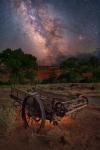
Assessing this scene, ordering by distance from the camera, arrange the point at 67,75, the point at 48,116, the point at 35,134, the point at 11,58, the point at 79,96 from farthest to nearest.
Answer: the point at 67,75 < the point at 11,58 < the point at 79,96 < the point at 48,116 < the point at 35,134

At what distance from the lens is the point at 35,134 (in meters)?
10.9

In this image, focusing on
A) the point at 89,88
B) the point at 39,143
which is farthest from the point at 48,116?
the point at 89,88

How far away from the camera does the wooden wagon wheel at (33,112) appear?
36.8 ft

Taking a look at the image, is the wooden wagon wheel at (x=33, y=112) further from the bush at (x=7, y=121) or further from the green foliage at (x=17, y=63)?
the green foliage at (x=17, y=63)

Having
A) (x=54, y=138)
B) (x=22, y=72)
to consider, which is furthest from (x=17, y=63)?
(x=54, y=138)

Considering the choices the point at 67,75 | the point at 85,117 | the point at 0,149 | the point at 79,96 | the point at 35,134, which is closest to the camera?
the point at 0,149

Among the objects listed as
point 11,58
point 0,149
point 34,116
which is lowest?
point 0,149

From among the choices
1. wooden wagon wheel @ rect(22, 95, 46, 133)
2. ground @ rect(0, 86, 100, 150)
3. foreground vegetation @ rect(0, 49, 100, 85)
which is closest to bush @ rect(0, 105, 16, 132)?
ground @ rect(0, 86, 100, 150)

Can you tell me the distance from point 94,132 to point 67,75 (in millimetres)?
34878

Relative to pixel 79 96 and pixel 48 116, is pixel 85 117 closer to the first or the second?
pixel 79 96

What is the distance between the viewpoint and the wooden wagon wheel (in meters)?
11.2

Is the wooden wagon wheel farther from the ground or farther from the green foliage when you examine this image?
the green foliage

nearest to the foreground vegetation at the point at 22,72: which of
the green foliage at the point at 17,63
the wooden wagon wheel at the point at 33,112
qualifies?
the green foliage at the point at 17,63

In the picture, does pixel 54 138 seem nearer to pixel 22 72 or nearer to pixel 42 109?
pixel 42 109
